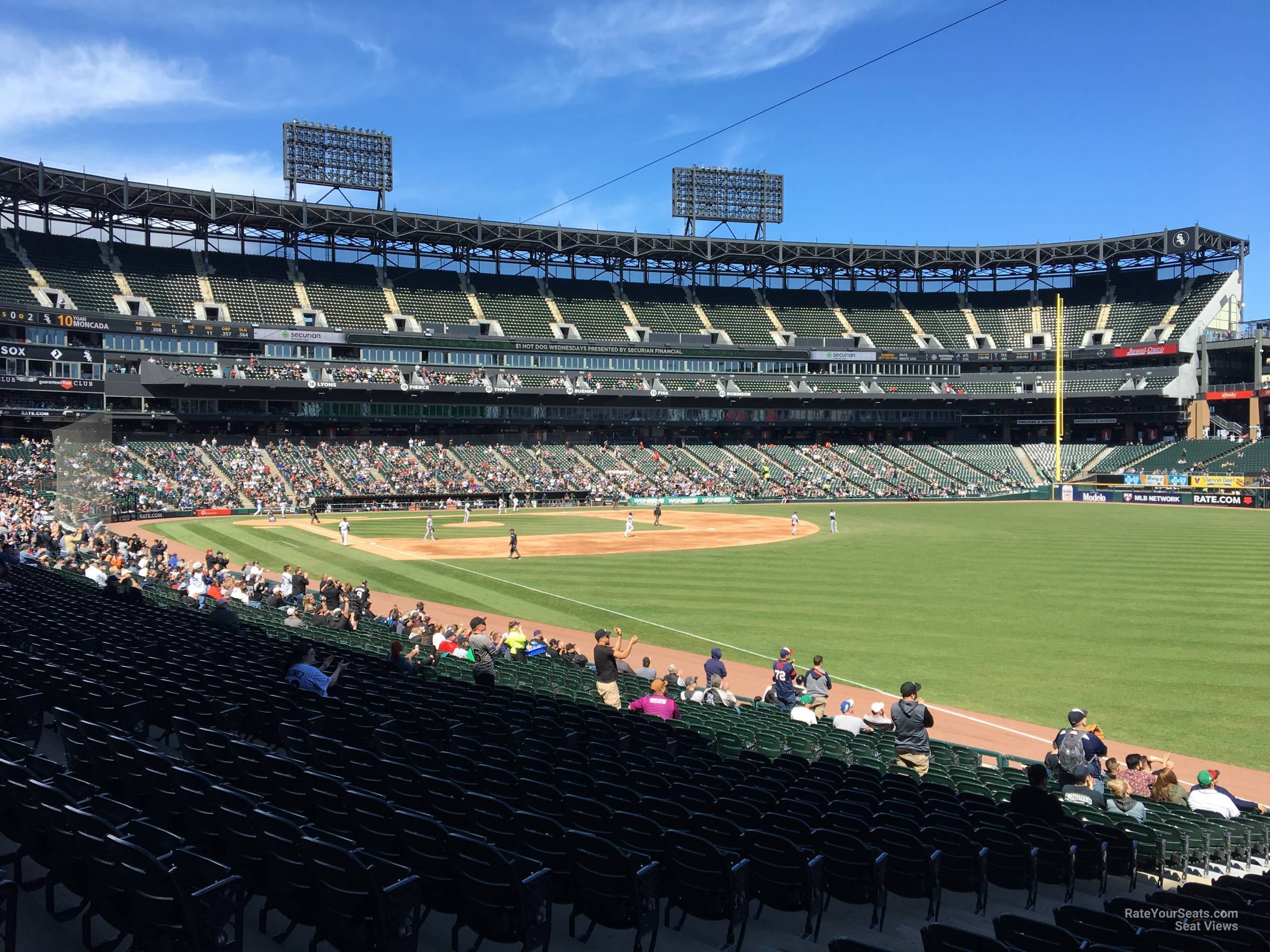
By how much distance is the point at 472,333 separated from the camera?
81500mm

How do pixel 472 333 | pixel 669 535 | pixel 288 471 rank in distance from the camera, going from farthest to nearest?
pixel 472 333
pixel 288 471
pixel 669 535

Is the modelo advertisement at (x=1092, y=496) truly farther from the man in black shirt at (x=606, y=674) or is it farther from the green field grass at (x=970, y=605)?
the man in black shirt at (x=606, y=674)

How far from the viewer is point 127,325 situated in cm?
6731

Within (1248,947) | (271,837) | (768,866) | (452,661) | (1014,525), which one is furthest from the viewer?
(1014,525)

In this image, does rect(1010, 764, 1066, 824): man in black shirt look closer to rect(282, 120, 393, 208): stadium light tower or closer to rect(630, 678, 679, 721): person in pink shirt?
rect(630, 678, 679, 721): person in pink shirt

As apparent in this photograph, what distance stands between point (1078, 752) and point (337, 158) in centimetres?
8452

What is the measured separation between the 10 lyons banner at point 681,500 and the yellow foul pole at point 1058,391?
98.4 feet

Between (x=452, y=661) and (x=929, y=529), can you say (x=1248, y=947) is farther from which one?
(x=929, y=529)

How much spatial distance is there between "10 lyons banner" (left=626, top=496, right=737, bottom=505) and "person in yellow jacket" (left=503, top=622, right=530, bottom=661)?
4998cm

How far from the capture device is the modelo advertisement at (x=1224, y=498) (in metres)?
65.8

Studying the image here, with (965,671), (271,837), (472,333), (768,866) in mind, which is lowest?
(965,671)

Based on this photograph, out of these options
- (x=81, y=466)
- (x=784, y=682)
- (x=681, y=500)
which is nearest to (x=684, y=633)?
(x=784, y=682)

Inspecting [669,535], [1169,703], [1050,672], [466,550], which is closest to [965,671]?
[1050,672]

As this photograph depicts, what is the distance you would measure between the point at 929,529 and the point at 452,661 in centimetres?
3863
